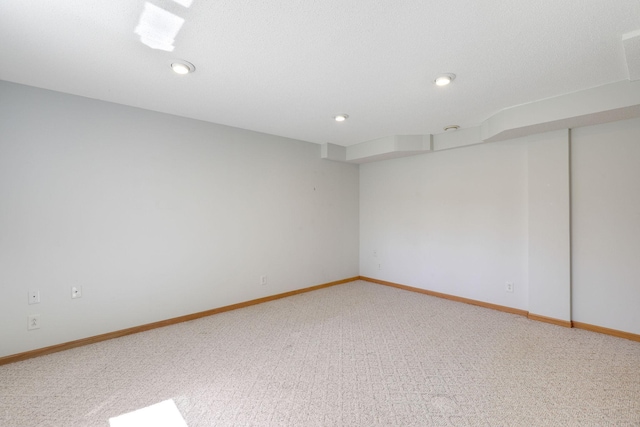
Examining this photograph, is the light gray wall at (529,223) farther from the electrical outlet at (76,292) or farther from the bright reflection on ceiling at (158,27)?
the electrical outlet at (76,292)

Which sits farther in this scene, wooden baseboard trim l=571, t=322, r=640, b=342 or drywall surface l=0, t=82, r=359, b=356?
wooden baseboard trim l=571, t=322, r=640, b=342

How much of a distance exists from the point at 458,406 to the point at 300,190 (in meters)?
3.33

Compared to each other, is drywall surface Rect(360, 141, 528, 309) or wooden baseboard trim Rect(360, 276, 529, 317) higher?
drywall surface Rect(360, 141, 528, 309)

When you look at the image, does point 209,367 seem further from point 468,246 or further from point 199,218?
point 468,246

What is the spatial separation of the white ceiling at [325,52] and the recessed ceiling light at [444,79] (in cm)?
5

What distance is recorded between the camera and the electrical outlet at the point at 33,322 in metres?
2.47

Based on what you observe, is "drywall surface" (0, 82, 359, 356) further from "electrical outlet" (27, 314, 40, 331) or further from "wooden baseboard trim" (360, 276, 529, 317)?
"wooden baseboard trim" (360, 276, 529, 317)

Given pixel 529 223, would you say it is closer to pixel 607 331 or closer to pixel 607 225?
pixel 607 225

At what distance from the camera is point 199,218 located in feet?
11.4

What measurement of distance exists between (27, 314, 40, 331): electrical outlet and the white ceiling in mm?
2001

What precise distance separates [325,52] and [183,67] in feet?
3.57

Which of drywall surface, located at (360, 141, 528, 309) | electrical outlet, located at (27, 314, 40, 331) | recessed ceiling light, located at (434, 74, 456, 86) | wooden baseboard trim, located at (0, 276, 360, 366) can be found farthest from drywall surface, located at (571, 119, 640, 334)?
electrical outlet, located at (27, 314, 40, 331)

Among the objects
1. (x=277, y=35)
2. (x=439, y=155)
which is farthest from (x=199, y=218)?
(x=439, y=155)

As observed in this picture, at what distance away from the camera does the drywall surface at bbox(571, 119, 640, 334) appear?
2844mm
